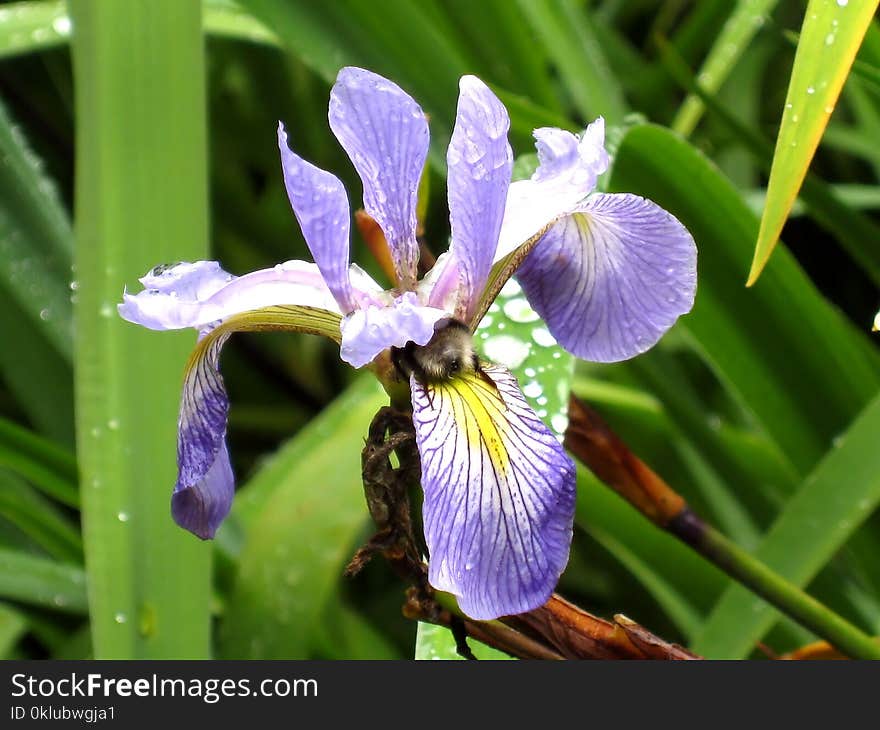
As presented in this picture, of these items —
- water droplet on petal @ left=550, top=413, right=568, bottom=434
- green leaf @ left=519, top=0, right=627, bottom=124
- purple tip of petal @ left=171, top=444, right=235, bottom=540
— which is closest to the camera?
purple tip of petal @ left=171, top=444, right=235, bottom=540

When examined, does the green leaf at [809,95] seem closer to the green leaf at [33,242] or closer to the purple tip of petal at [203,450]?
the purple tip of petal at [203,450]

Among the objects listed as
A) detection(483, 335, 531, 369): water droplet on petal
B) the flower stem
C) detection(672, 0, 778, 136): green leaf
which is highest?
detection(672, 0, 778, 136): green leaf

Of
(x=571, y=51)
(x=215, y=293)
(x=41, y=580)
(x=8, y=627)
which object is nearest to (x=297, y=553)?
(x=41, y=580)

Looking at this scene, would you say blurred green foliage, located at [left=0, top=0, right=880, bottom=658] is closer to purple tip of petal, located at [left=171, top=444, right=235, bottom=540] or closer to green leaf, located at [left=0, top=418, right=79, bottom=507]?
green leaf, located at [left=0, top=418, right=79, bottom=507]

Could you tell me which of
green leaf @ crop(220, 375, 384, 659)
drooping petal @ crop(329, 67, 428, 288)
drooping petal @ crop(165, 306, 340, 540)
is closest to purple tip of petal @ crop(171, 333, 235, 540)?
drooping petal @ crop(165, 306, 340, 540)

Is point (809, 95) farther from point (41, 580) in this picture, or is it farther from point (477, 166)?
point (41, 580)

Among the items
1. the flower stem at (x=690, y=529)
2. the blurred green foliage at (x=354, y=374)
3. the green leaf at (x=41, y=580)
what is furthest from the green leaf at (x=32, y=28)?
the flower stem at (x=690, y=529)

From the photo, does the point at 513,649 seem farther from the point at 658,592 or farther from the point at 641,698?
the point at 658,592
